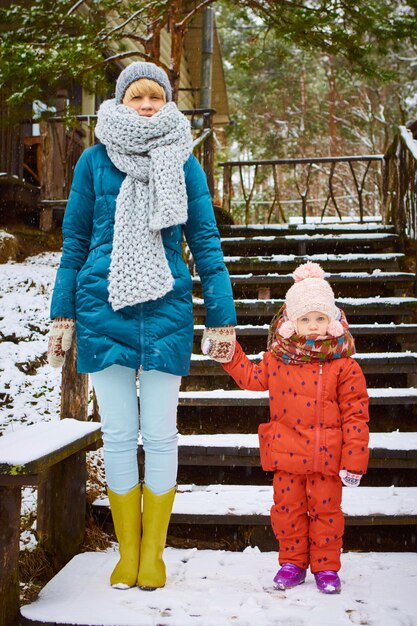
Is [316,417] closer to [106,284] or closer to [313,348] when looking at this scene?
[313,348]

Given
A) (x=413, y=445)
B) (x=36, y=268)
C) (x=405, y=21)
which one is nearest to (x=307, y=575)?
(x=413, y=445)

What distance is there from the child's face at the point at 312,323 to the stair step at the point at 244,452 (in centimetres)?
95

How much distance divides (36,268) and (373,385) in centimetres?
410

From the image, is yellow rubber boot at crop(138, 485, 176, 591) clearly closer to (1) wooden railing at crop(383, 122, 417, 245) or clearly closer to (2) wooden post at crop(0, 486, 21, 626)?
(2) wooden post at crop(0, 486, 21, 626)

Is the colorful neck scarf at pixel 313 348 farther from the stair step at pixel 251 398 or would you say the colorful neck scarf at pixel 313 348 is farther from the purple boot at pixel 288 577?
the stair step at pixel 251 398

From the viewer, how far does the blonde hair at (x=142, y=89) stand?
7.59 feet

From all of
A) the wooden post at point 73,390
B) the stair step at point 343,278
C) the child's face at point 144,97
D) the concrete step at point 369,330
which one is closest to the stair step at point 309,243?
the stair step at point 343,278

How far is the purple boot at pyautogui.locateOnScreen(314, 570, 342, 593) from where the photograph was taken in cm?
229

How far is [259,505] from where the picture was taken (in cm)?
285

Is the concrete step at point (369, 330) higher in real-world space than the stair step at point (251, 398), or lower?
higher

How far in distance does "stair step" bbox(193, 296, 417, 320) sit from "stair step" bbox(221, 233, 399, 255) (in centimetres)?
153

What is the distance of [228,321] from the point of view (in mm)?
2312

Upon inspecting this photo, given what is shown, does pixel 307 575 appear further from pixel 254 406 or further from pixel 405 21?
pixel 405 21

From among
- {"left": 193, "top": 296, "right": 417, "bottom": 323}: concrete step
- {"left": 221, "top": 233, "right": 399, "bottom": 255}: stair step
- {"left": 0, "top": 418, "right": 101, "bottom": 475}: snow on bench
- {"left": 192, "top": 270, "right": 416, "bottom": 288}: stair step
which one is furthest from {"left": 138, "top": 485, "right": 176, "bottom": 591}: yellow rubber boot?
{"left": 221, "top": 233, "right": 399, "bottom": 255}: stair step
